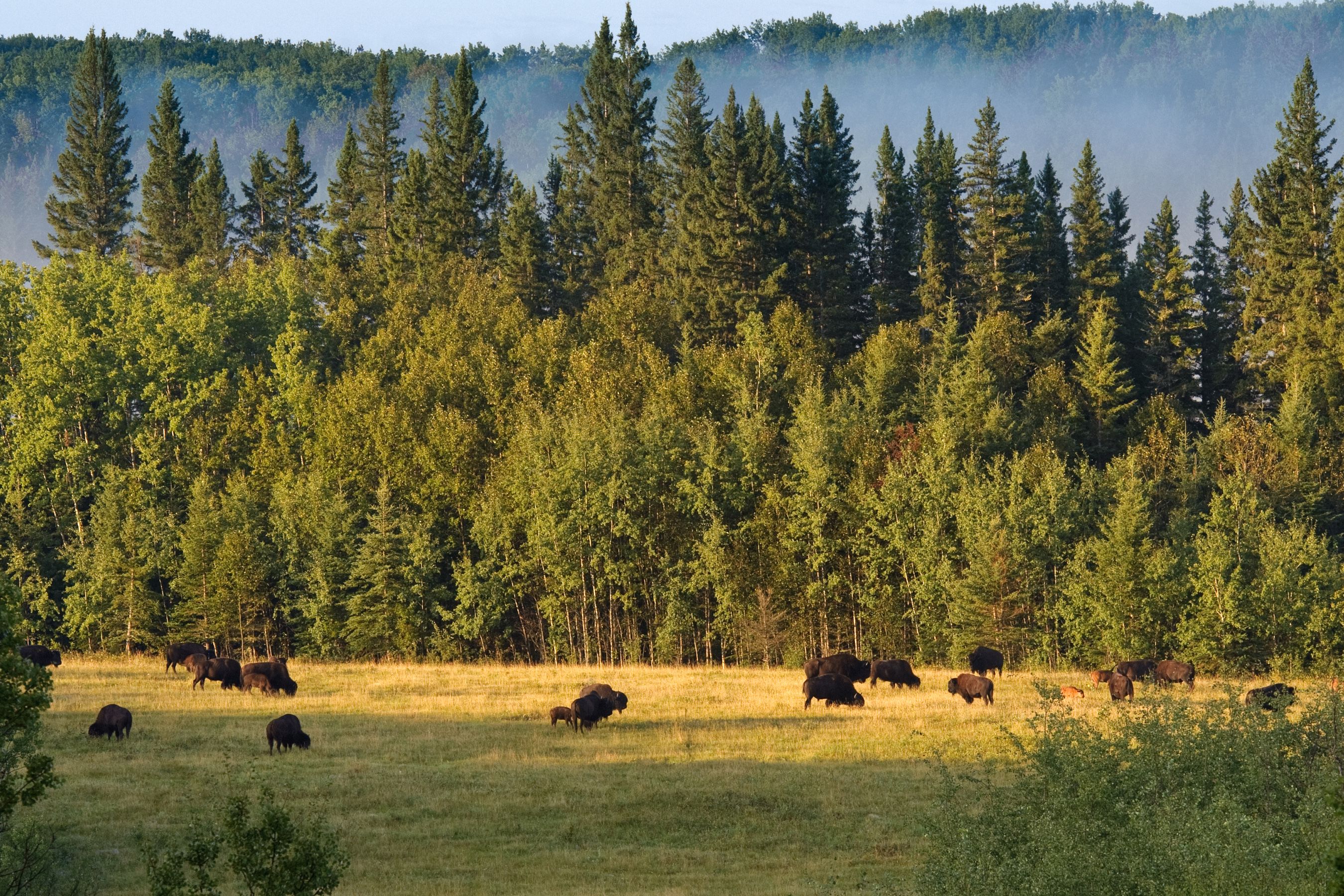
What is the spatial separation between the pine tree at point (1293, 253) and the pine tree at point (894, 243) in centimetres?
2073

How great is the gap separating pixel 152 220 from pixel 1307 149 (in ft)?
265

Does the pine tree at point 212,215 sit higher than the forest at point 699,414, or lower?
higher

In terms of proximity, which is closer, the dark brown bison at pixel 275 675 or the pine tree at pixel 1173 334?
the dark brown bison at pixel 275 675

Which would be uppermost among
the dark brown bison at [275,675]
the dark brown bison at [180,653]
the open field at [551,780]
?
the dark brown bison at [180,653]

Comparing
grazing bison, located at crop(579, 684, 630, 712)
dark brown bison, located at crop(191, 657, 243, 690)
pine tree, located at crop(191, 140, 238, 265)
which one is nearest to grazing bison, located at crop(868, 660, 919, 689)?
grazing bison, located at crop(579, 684, 630, 712)

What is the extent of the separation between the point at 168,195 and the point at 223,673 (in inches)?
A: 2676

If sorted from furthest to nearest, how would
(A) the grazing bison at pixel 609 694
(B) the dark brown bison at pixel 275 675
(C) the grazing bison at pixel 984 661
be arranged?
(C) the grazing bison at pixel 984 661 < (B) the dark brown bison at pixel 275 675 < (A) the grazing bison at pixel 609 694

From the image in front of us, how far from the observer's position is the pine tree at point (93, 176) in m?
97.6

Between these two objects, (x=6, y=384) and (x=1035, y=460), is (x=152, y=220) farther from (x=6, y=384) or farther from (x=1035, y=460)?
(x=1035, y=460)

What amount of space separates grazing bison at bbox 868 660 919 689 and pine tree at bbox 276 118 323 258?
7272 centimetres

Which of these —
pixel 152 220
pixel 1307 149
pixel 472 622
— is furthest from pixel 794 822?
pixel 152 220

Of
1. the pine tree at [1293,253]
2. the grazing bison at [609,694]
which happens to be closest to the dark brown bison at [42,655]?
the grazing bison at [609,694]

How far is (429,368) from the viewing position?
7362 centimetres

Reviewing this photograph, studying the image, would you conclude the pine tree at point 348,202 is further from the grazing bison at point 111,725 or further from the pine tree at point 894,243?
the grazing bison at point 111,725
